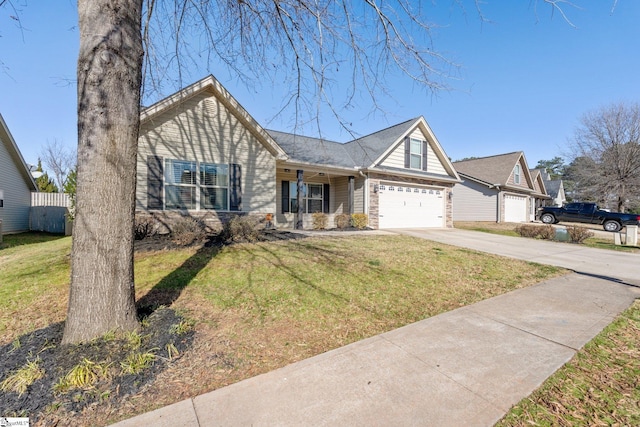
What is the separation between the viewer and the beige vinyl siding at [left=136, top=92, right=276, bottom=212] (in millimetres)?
9141

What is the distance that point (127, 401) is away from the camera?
2.15 m

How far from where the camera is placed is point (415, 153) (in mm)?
15789

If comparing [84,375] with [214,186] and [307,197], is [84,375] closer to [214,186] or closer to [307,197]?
[214,186]

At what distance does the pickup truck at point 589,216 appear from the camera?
57.5 feet

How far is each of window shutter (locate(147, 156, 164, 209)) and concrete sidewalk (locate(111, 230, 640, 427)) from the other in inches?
335

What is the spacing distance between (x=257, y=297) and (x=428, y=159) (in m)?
14.8

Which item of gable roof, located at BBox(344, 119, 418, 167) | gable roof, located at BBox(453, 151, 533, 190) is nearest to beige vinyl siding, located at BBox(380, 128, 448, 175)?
gable roof, located at BBox(344, 119, 418, 167)

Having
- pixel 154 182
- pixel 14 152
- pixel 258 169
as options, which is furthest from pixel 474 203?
pixel 14 152

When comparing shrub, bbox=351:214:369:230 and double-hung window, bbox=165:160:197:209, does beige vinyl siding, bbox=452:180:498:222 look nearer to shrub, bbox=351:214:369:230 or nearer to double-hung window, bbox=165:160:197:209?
shrub, bbox=351:214:369:230

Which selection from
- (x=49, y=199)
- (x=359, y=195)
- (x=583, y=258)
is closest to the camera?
(x=583, y=258)

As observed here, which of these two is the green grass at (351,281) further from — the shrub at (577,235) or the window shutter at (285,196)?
the shrub at (577,235)

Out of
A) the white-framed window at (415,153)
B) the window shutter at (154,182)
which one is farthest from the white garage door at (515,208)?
the window shutter at (154,182)

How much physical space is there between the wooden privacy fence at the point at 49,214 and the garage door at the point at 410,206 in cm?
1539

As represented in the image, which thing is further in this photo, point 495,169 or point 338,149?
point 495,169
